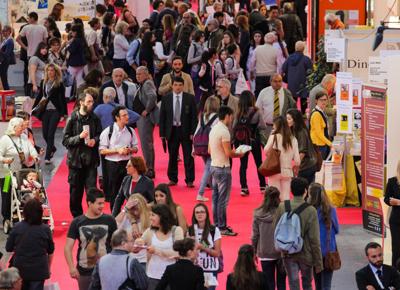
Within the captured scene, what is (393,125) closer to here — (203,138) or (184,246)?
(203,138)

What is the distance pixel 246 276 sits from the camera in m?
10.7

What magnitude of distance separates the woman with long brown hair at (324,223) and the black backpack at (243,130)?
16.3 ft

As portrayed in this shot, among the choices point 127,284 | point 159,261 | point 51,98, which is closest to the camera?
point 127,284

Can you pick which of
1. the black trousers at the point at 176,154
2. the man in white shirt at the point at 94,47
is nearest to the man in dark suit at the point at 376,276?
the black trousers at the point at 176,154

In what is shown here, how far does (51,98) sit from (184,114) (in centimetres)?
240

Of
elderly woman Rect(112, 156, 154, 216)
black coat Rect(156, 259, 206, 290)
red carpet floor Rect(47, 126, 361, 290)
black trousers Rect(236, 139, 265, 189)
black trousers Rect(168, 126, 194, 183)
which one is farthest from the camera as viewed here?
black trousers Rect(168, 126, 194, 183)

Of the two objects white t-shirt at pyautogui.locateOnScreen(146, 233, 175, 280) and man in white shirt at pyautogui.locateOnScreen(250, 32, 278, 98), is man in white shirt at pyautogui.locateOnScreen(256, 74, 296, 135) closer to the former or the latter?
man in white shirt at pyautogui.locateOnScreen(250, 32, 278, 98)

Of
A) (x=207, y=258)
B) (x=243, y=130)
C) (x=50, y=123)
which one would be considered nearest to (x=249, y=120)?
(x=243, y=130)

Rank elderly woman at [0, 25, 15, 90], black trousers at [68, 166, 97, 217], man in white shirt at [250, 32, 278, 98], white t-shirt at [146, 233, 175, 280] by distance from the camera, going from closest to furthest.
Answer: white t-shirt at [146, 233, 175, 280] → black trousers at [68, 166, 97, 217] → man in white shirt at [250, 32, 278, 98] → elderly woman at [0, 25, 15, 90]

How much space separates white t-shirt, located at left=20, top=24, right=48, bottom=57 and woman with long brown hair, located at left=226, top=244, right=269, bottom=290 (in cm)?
1598

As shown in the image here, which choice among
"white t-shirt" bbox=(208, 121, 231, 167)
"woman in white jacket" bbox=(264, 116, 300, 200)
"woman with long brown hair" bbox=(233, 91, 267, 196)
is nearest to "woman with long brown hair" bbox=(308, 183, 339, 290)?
"woman in white jacket" bbox=(264, 116, 300, 200)

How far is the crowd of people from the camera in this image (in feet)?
38.1

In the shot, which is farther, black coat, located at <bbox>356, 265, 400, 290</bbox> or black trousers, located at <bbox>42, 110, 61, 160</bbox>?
black trousers, located at <bbox>42, 110, 61, 160</bbox>

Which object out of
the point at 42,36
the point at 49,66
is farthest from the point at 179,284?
the point at 42,36
